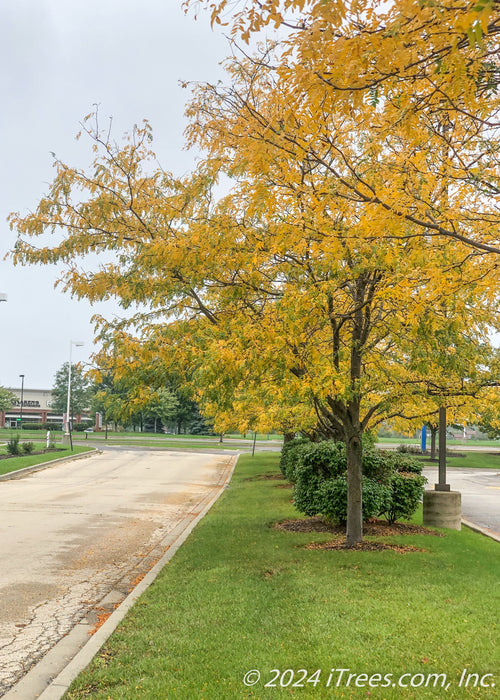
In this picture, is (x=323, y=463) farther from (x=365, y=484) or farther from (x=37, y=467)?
(x=37, y=467)

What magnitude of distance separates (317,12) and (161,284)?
519cm

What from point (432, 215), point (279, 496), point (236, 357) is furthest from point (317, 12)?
point (279, 496)

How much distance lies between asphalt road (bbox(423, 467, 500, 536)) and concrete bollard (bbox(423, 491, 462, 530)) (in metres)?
1.66

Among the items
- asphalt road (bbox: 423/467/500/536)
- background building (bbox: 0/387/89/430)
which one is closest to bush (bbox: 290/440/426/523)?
asphalt road (bbox: 423/467/500/536)

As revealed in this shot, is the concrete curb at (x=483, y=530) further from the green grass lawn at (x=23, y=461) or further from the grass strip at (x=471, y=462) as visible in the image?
the grass strip at (x=471, y=462)

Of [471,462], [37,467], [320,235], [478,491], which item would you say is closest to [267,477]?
[478,491]

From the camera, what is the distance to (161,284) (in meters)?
8.31

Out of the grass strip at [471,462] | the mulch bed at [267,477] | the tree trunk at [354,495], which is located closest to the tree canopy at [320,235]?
the tree trunk at [354,495]

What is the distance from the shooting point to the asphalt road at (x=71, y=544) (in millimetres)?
6449

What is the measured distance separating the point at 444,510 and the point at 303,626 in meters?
7.16

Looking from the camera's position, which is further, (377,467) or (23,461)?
(23,461)

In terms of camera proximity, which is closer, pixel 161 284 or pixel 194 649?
pixel 194 649

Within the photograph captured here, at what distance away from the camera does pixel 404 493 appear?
11.5 metres

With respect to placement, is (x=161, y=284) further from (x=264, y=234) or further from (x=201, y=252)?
(x=264, y=234)
